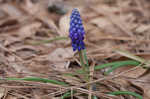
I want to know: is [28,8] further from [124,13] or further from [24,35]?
[124,13]

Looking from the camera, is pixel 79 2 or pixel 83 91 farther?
pixel 79 2

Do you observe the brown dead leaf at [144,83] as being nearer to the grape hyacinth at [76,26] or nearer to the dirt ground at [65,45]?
the dirt ground at [65,45]

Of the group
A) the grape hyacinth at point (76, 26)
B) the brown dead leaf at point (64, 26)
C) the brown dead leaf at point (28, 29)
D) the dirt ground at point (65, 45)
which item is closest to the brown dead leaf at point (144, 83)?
the dirt ground at point (65, 45)

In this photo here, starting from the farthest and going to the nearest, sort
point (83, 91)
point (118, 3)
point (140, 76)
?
point (118, 3) < point (140, 76) < point (83, 91)

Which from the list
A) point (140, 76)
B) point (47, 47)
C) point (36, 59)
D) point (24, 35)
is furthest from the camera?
point (24, 35)

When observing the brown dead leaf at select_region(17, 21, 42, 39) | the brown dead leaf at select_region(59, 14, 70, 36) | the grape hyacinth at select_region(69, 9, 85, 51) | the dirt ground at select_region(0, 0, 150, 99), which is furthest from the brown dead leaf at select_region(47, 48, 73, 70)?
the brown dead leaf at select_region(17, 21, 42, 39)

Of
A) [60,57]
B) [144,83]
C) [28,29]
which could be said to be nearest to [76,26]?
[60,57]

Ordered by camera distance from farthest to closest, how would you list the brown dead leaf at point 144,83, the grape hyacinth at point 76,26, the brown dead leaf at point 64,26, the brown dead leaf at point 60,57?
the brown dead leaf at point 64,26, the brown dead leaf at point 60,57, the brown dead leaf at point 144,83, the grape hyacinth at point 76,26

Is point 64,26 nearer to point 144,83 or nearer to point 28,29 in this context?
point 28,29

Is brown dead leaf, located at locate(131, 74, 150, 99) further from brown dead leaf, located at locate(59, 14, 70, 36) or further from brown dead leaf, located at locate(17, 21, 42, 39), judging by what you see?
brown dead leaf, located at locate(17, 21, 42, 39)

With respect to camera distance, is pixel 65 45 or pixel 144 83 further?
pixel 65 45

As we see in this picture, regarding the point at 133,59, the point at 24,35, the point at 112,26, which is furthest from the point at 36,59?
the point at 112,26
